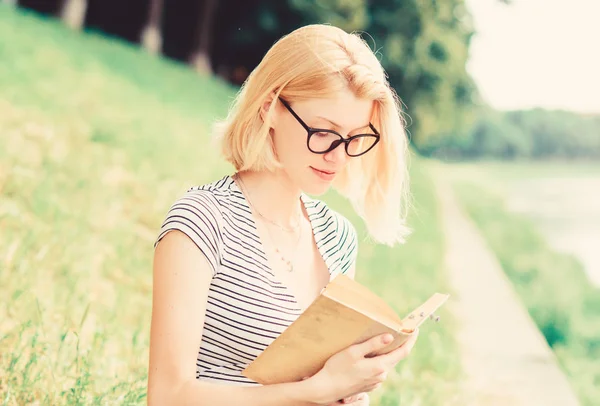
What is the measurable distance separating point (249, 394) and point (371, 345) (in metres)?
0.30

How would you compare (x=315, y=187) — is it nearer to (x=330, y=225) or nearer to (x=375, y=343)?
(x=330, y=225)

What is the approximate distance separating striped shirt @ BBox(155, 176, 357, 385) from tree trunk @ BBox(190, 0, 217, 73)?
60.0ft

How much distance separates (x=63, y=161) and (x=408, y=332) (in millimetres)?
4580

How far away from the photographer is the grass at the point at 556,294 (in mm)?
8383

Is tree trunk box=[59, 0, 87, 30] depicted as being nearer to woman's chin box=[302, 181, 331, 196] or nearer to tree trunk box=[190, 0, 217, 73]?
tree trunk box=[190, 0, 217, 73]

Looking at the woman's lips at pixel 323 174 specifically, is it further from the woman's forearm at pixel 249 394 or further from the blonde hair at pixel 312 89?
the woman's forearm at pixel 249 394

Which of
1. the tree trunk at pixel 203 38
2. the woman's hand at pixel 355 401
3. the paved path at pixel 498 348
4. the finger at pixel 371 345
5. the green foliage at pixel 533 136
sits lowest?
the green foliage at pixel 533 136

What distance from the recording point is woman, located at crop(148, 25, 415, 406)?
184 centimetres

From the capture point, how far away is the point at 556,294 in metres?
11.8

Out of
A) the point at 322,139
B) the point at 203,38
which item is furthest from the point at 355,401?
the point at 203,38

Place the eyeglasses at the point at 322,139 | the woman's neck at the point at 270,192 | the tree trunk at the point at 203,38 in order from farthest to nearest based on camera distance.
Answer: the tree trunk at the point at 203,38, the woman's neck at the point at 270,192, the eyeglasses at the point at 322,139

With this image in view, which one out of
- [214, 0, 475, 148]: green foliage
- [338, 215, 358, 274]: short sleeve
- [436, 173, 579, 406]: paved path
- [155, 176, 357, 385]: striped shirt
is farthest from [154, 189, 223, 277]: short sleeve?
[214, 0, 475, 148]: green foliage

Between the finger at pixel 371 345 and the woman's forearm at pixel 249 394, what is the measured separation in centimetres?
12

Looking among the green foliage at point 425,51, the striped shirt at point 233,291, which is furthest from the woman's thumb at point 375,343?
the green foliage at point 425,51
